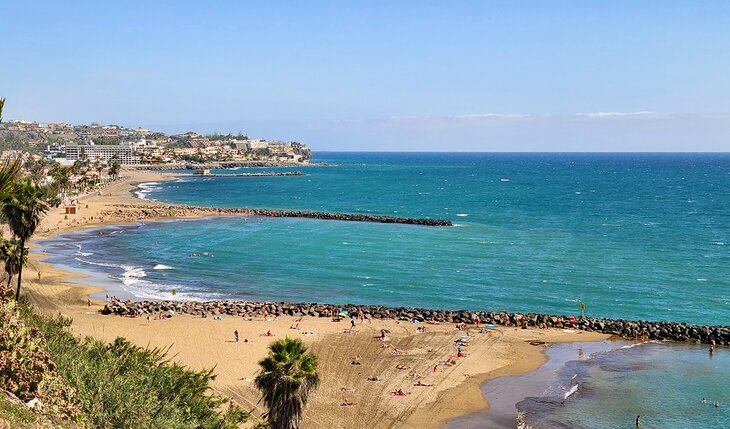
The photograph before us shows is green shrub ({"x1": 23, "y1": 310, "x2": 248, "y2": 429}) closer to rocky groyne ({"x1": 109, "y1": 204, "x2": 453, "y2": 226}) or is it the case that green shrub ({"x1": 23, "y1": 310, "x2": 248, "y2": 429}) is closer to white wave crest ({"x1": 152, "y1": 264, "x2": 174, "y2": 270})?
white wave crest ({"x1": 152, "y1": 264, "x2": 174, "y2": 270})

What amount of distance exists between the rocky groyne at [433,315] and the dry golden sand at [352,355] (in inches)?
38.1

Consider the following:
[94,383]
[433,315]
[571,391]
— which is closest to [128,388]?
[94,383]

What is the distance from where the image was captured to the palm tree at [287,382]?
17719 mm

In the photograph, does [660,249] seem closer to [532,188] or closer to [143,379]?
[143,379]

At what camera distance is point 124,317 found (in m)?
37.9

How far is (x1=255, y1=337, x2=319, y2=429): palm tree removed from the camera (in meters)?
17.7

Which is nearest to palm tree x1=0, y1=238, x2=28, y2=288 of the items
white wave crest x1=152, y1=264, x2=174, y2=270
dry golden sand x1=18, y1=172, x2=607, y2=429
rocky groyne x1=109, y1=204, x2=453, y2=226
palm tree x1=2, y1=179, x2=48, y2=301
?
palm tree x1=2, y1=179, x2=48, y2=301

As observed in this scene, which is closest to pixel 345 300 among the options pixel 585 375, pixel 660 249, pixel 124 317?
pixel 124 317

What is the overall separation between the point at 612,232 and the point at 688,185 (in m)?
92.1

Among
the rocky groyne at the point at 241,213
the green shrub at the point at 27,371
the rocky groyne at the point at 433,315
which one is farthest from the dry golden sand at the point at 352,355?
the rocky groyne at the point at 241,213

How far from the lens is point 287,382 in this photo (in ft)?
57.9

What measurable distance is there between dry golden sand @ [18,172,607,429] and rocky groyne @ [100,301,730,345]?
3.17ft

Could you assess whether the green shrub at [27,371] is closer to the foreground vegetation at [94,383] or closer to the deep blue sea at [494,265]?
the foreground vegetation at [94,383]

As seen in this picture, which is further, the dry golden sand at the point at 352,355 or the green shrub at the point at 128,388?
the dry golden sand at the point at 352,355
